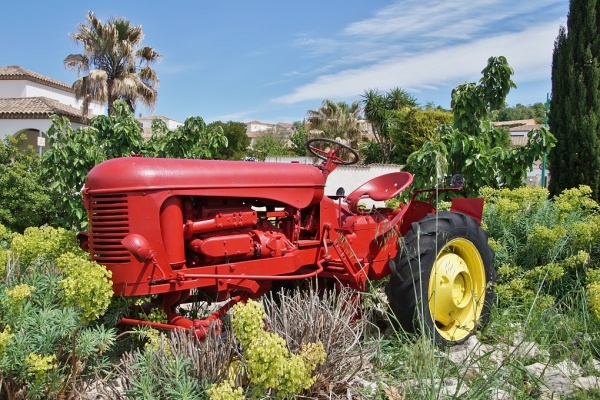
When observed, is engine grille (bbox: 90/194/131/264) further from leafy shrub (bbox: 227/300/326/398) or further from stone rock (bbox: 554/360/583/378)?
stone rock (bbox: 554/360/583/378)

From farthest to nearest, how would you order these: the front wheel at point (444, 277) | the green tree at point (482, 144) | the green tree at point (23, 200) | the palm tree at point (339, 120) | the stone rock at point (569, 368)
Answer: the palm tree at point (339, 120)
the green tree at point (23, 200)
the green tree at point (482, 144)
the front wheel at point (444, 277)
the stone rock at point (569, 368)

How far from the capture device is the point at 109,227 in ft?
10.5

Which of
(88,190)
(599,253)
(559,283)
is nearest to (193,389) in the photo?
(88,190)

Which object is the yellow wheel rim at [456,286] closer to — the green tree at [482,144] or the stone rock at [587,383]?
the stone rock at [587,383]

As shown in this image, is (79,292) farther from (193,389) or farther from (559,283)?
(559,283)

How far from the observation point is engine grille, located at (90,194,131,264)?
3.17m

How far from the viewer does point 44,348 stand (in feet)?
9.19

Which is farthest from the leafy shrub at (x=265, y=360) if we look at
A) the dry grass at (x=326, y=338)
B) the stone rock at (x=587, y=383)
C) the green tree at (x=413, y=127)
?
the green tree at (x=413, y=127)

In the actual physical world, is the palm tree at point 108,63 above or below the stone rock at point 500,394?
above

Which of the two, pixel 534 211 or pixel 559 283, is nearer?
pixel 559 283

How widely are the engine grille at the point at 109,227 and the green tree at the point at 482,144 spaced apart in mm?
4715

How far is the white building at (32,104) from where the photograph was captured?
2522 cm

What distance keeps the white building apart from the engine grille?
70.3 ft

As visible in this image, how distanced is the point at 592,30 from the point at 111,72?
2004cm
